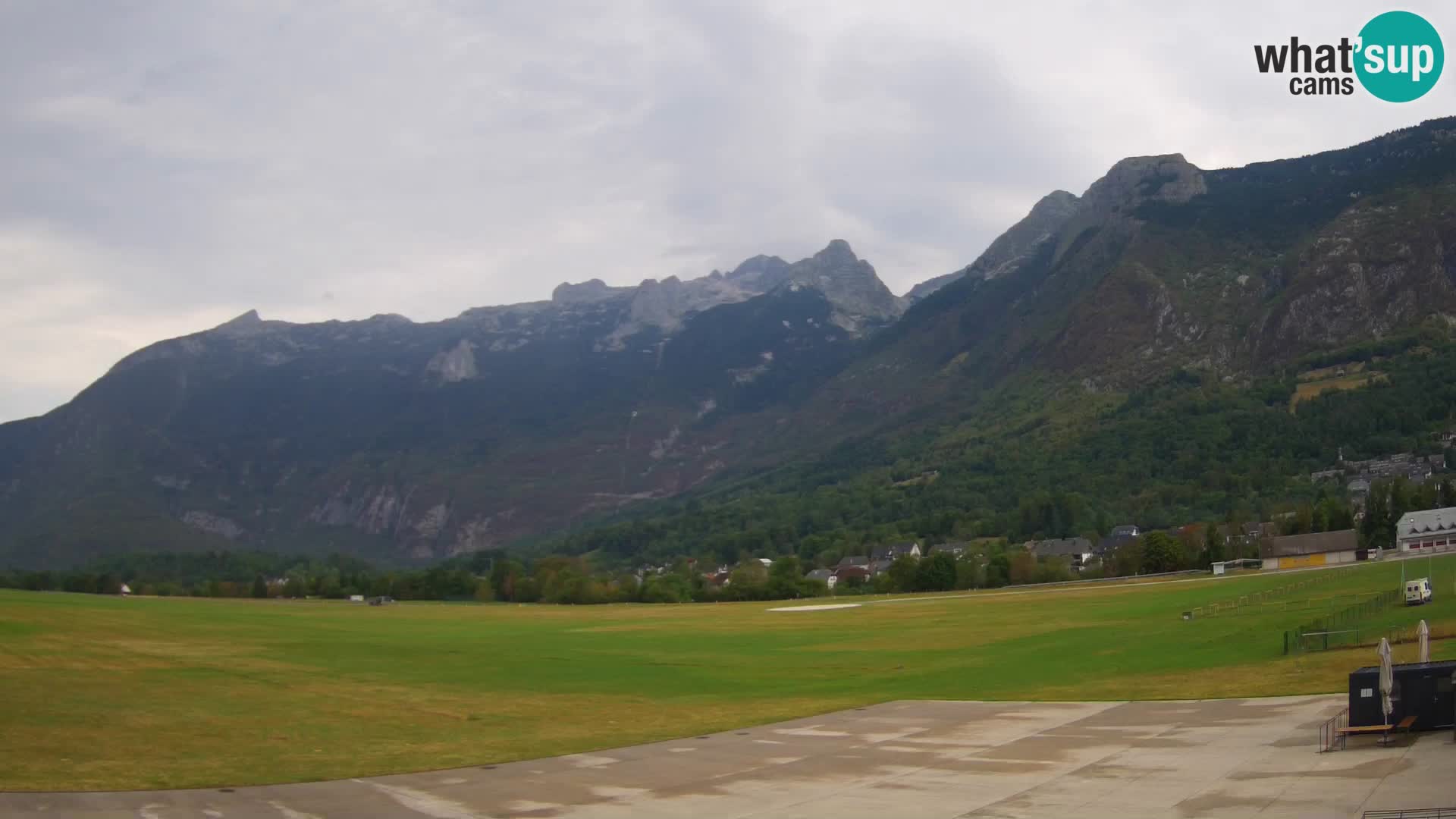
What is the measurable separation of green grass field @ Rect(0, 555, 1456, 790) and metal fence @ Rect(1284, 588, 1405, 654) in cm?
102

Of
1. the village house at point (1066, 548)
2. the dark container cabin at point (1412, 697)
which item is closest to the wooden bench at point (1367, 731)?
the dark container cabin at point (1412, 697)

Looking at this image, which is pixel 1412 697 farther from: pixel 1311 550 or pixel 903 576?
pixel 903 576

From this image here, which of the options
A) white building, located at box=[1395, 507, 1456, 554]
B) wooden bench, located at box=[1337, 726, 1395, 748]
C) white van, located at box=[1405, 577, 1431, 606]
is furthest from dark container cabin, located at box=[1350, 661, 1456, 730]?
white building, located at box=[1395, 507, 1456, 554]

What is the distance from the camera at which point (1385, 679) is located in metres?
27.8

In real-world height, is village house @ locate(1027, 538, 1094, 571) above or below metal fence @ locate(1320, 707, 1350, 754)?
above

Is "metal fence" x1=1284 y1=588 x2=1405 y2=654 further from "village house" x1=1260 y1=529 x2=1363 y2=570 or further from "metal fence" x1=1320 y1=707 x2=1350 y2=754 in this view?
"village house" x1=1260 y1=529 x2=1363 y2=570

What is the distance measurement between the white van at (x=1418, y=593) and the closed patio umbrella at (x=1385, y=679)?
30138 mm

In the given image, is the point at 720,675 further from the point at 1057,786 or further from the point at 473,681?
the point at 1057,786

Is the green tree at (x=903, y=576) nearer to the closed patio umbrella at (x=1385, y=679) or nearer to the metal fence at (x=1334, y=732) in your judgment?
the metal fence at (x=1334, y=732)

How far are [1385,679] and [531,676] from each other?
123 feet

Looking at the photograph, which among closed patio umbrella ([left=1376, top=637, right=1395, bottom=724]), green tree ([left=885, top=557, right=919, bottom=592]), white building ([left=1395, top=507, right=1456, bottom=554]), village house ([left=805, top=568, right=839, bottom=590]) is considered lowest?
village house ([left=805, top=568, right=839, bottom=590])

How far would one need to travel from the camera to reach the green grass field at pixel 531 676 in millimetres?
33500

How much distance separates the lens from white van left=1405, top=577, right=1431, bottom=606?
53.7m

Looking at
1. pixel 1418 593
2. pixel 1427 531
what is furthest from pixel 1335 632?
pixel 1427 531
